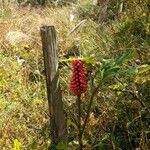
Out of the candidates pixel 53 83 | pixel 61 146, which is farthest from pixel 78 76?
pixel 61 146

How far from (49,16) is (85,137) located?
5.05 m

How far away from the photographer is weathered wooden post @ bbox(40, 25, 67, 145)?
2684 millimetres

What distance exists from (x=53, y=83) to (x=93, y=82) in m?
1.06

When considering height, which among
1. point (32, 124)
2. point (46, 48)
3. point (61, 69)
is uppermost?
point (46, 48)

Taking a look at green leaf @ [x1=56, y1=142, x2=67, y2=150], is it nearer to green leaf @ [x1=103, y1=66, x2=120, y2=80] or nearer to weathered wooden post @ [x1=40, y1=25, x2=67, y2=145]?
weathered wooden post @ [x1=40, y1=25, x2=67, y2=145]

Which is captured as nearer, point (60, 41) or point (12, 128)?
point (12, 128)

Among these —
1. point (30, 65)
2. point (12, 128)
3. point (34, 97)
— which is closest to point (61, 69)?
point (34, 97)

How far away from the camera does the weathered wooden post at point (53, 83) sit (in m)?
2.68

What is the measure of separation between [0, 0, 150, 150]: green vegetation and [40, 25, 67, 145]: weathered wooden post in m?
0.11

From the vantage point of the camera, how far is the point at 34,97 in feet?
15.6

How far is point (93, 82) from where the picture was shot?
3814mm

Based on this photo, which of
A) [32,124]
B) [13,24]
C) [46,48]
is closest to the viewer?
[46,48]

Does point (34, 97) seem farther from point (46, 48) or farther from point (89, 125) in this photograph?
point (46, 48)

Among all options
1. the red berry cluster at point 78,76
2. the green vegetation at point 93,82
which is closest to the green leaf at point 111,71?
the green vegetation at point 93,82
